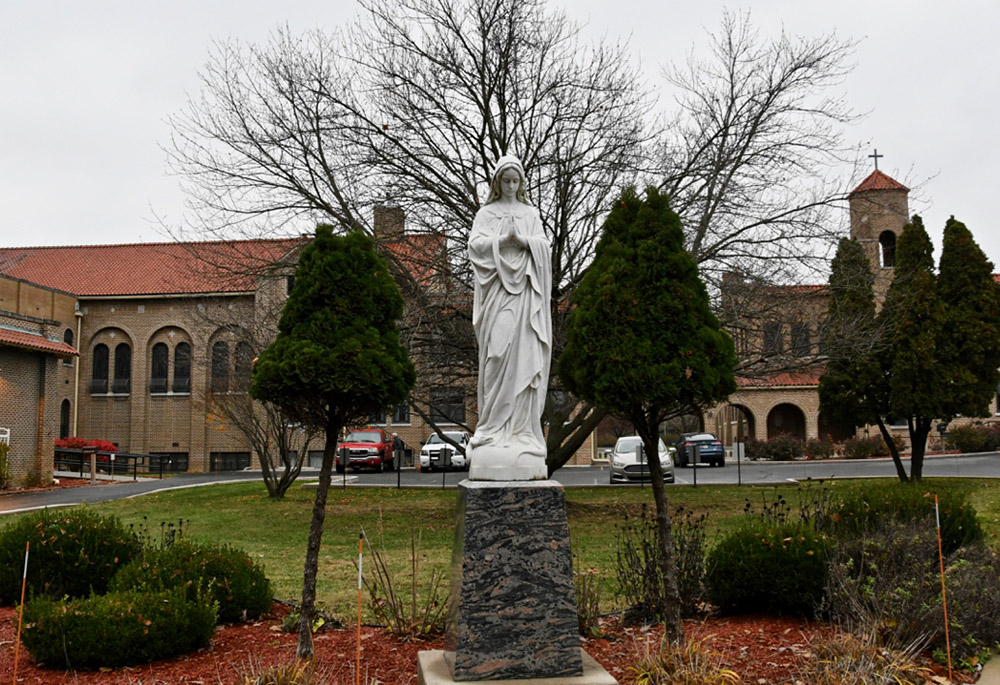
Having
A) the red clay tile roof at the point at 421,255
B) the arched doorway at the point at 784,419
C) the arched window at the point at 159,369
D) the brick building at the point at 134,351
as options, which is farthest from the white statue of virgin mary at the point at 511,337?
the arched doorway at the point at 784,419

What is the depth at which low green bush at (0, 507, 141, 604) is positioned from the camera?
7863 mm

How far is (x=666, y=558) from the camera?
6570 mm

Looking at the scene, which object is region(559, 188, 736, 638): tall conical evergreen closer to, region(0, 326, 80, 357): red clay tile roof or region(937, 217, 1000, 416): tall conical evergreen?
region(937, 217, 1000, 416): tall conical evergreen

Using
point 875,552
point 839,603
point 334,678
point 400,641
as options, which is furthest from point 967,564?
point 334,678

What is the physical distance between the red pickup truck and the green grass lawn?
806 centimetres

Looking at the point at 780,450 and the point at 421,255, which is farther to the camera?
the point at 780,450

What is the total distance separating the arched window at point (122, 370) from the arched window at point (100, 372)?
50cm

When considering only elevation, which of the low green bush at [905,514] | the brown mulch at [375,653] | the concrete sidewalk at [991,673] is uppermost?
the low green bush at [905,514]

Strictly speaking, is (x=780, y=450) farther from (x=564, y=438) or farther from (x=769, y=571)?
(x=769, y=571)

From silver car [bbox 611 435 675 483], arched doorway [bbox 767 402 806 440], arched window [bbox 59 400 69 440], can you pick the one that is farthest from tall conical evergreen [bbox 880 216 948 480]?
arched window [bbox 59 400 69 440]

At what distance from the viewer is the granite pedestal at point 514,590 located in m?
5.23

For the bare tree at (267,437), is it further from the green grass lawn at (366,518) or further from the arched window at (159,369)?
the arched window at (159,369)

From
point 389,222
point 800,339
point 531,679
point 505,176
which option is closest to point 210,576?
point 531,679

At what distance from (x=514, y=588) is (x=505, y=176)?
9.60 ft
